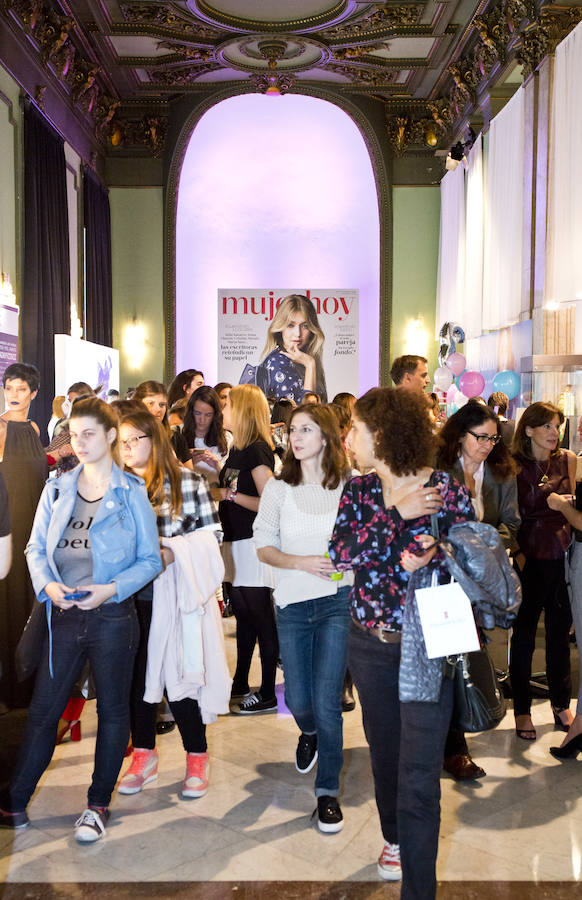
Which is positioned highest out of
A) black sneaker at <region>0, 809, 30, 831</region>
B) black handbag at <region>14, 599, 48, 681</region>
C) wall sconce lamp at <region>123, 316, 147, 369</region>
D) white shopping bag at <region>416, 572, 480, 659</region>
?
wall sconce lamp at <region>123, 316, 147, 369</region>

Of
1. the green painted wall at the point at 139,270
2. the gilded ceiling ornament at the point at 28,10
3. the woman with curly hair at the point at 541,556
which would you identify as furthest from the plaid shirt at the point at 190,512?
the green painted wall at the point at 139,270

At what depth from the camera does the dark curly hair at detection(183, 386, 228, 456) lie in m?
5.02

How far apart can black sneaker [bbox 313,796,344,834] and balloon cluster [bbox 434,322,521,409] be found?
19.7 feet

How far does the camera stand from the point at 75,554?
311 cm

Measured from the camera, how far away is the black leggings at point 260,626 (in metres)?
4.57

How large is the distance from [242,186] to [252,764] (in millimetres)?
11435

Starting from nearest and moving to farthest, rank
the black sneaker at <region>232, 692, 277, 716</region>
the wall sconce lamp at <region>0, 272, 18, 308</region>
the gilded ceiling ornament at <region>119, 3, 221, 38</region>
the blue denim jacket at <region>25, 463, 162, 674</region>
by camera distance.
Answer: the blue denim jacket at <region>25, 463, 162, 674</region> → the black sneaker at <region>232, 692, 277, 716</region> → the wall sconce lamp at <region>0, 272, 18, 308</region> → the gilded ceiling ornament at <region>119, 3, 221, 38</region>

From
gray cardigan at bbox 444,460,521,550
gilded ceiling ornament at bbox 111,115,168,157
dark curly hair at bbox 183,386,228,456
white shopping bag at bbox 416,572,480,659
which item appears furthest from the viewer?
gilded ceiling ornament at bbox 111,115,168,157

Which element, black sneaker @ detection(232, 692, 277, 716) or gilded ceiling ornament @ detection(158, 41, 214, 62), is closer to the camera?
black sneaker @ detection(232, 692, 277, 716)

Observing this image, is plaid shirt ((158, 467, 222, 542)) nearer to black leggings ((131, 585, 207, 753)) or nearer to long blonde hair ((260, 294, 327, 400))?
black leggings ((131, 585, 207, 753))

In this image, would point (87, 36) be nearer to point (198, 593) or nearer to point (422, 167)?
point (422, 167)

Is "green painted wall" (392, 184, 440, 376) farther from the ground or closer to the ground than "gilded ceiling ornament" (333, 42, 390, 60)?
closer to the ground

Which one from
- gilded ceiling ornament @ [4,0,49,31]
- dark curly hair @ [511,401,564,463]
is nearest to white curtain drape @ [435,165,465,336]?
gilded ceiling ornament @ [4,0,49,31]

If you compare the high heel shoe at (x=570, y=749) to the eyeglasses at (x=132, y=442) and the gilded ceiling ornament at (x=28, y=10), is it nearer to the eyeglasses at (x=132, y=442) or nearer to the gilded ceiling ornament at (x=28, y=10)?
the eyeglasses at (x=132, y=442)
